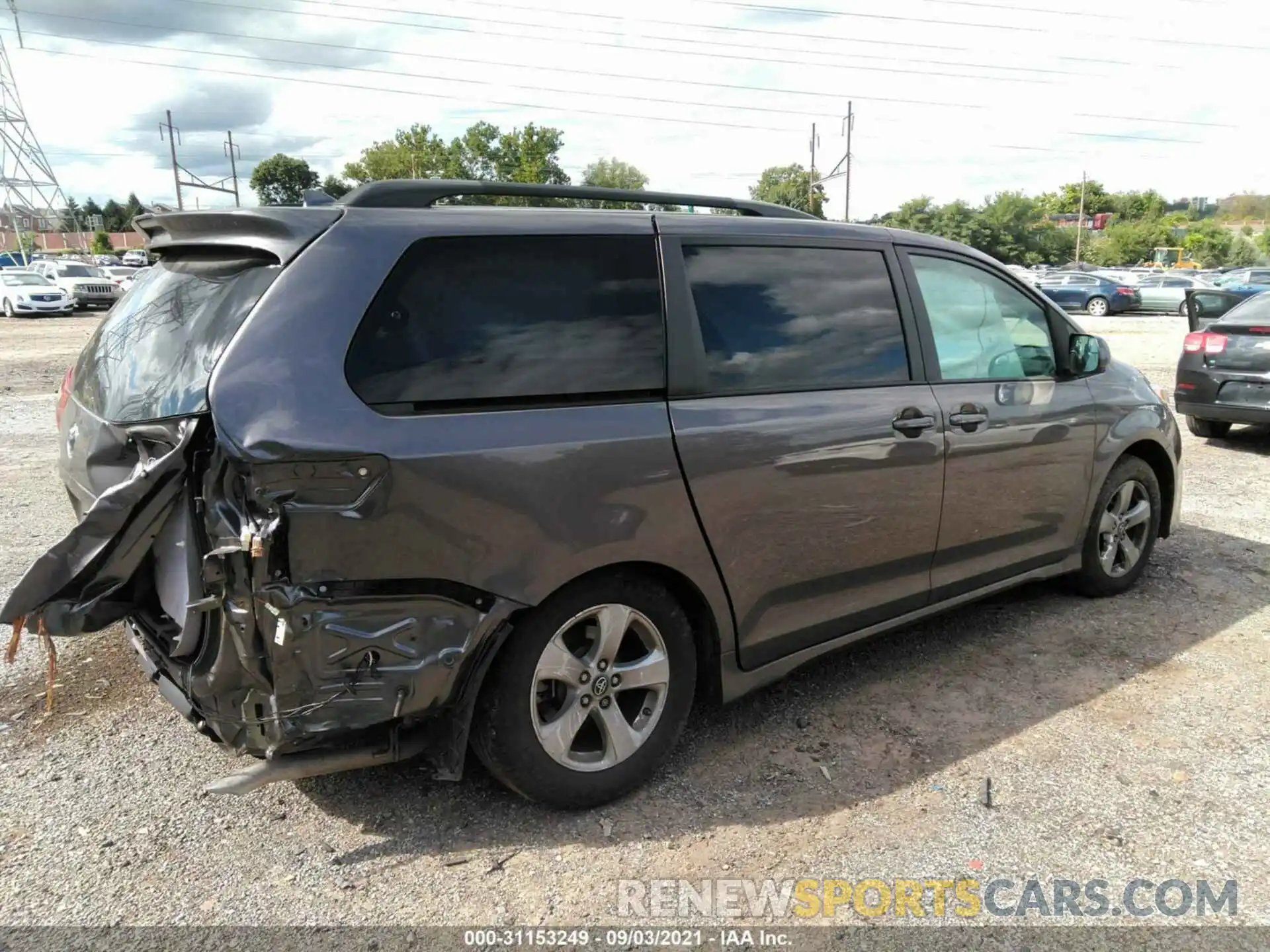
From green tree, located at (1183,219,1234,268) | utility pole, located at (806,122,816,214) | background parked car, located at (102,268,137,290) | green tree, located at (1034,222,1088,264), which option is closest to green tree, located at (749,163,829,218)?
utility pole, located at (806,122,816,214)

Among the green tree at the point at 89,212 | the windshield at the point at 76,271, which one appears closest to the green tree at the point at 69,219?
the green tree at the point at 89,212

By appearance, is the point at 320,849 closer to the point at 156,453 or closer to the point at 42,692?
the point at 156,453

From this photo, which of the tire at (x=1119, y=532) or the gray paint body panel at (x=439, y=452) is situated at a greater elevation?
the gray paint body panel at (x=439, y=452)

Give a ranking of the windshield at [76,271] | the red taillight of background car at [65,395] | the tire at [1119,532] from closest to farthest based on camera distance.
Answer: the red taillight of background car at [65,395] < the tire at [1119,532] < the windshield at [76,271]

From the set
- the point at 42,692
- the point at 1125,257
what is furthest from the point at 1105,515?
the point at 1125,257

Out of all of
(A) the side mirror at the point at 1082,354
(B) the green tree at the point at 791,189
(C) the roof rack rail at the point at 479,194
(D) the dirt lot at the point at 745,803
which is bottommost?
(D) the dirt lot at the point at 745,803

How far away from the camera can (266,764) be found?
253cm

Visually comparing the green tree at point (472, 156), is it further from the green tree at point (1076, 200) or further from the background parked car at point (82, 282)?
the green tree at point (1076, 200)

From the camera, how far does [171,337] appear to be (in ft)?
8.88

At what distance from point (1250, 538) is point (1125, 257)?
82.6m

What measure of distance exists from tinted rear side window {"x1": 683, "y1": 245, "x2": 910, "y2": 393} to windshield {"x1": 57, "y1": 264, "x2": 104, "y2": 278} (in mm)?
33625

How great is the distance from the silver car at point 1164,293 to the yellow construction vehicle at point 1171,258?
3799 centimetres

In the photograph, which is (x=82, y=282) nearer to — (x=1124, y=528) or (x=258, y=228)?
(x=258, y=228)

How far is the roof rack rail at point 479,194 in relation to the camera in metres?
2.83
